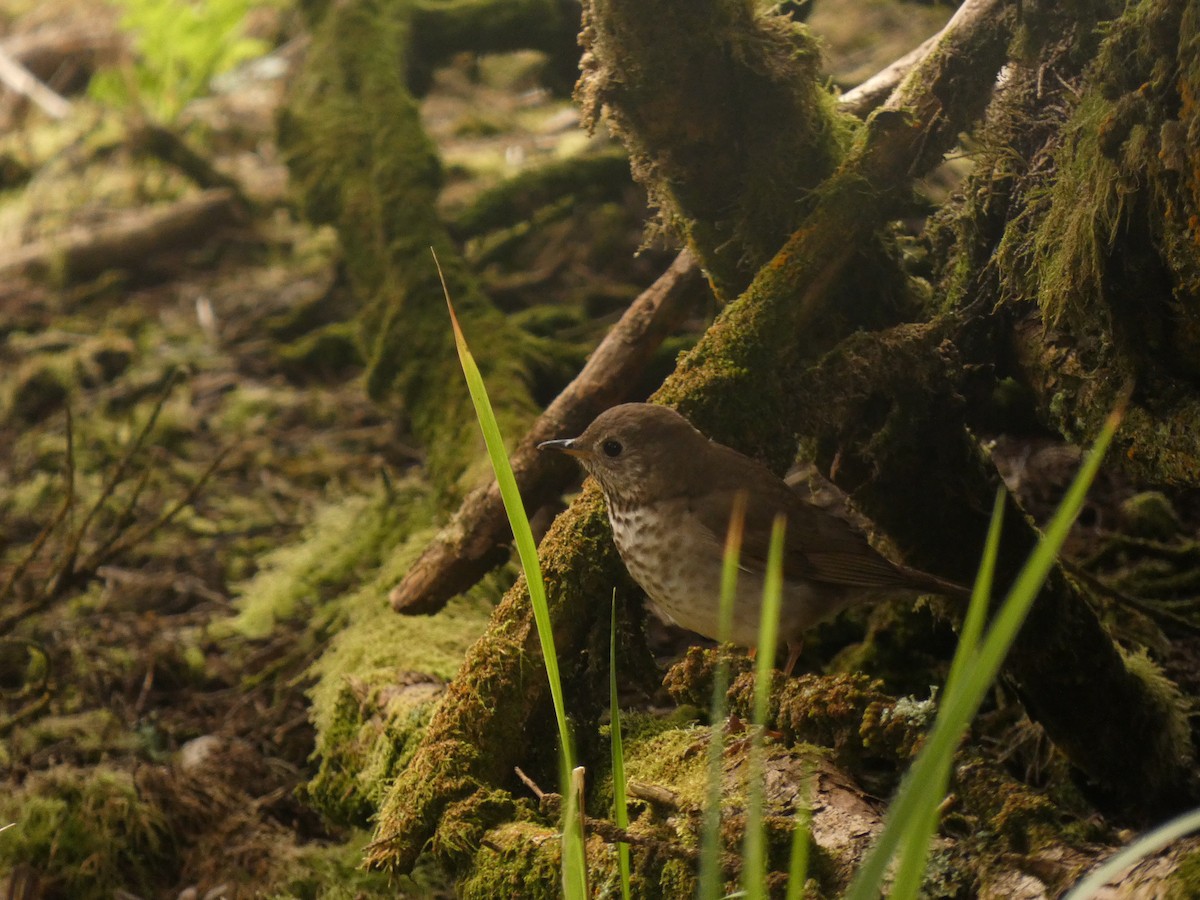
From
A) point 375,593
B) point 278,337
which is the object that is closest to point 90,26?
point 278,337

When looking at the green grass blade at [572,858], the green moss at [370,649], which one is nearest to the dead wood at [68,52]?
the green moss at [370,649]

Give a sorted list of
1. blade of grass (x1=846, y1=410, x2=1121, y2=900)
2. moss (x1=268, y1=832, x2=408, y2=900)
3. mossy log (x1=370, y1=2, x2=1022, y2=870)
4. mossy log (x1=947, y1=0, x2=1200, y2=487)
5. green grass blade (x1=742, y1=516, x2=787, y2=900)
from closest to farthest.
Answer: blade of grass (x1=846, y1=410, x2=1121, y2=900), green grass blade (x1=742, y1=516, x2=787, y2=900), mossy log (x1=947, y1=0, x2=1200, y2=487), mossy log (x1=370, y1=2, x2=1022, y2=870), moss (x1=268, y1=832, x2=408, y2=900)

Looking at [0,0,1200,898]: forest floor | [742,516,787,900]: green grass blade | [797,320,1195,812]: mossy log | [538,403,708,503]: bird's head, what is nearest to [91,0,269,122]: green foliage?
[0,0,1200,898]: forest floor

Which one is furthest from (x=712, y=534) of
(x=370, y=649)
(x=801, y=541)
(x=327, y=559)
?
(x=327, y=559)

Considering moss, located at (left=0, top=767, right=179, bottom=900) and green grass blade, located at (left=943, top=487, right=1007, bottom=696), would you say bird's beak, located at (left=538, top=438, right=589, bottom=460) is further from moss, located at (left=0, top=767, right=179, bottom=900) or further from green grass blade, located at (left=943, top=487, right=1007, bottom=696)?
green grass blade, located at (left=943, top=487, right=1007, bottom=696)

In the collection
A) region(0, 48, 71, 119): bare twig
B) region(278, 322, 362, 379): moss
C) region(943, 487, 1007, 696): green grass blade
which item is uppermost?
region(0, 48, 71, 119): bare twig

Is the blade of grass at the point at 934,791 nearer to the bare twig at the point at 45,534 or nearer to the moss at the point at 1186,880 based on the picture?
the moss at the point at 1186,880

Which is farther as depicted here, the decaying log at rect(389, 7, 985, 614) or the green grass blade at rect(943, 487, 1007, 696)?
the decaying log at rect(389, 7, 985, 614)
